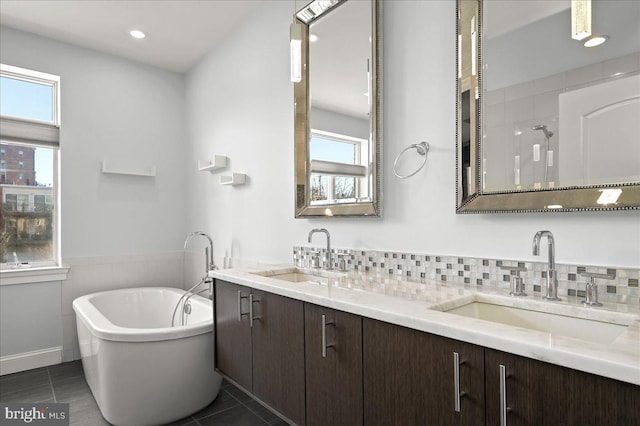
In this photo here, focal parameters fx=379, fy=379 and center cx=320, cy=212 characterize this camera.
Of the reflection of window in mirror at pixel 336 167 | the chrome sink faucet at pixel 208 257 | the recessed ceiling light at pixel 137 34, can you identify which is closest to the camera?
the reflection of window in mirror at pixel 336 167

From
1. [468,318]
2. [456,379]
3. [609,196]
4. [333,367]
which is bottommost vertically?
[333,367]

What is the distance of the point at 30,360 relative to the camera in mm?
3182

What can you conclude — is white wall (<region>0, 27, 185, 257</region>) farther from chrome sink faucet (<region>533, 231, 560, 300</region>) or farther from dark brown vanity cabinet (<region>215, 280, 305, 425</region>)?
chrome sink faucet (<region>533, 231, 560, 300</region>)

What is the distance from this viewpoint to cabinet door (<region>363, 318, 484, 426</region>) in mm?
987

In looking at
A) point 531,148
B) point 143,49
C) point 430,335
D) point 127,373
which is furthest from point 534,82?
point 143,49

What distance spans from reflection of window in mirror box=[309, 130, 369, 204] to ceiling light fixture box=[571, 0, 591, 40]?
995 mm

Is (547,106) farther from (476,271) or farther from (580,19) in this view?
(476,271)

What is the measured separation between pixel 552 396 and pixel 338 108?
5.86ft

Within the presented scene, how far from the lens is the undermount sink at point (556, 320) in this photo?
1100 millimetres

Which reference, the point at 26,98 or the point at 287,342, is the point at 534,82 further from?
the point at 26,98

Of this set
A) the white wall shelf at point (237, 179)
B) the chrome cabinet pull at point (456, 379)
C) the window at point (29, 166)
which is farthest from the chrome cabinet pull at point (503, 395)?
the window at point (29, 166)

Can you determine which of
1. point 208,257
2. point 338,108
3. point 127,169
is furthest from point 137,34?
point 338,108

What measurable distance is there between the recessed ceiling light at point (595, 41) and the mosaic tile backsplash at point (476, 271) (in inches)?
A: 30.0

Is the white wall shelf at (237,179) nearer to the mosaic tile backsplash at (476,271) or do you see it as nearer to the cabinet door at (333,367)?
the mosaic tile backsplash at (476,271)
